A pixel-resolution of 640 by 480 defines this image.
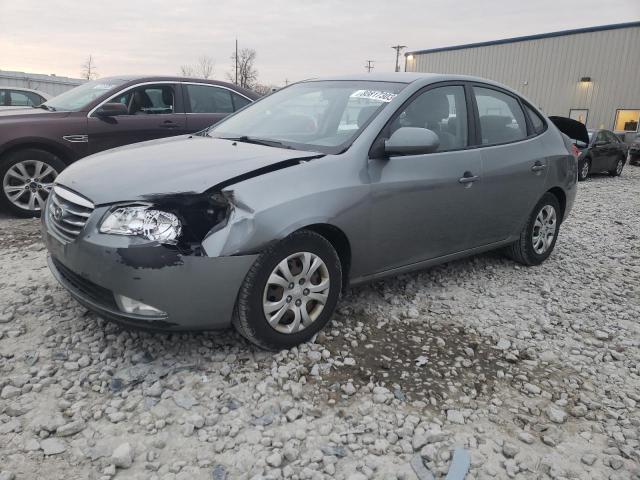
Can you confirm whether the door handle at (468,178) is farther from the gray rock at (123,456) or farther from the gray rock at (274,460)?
the gray rock at (123,456)

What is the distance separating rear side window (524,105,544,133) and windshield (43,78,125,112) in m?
4.61

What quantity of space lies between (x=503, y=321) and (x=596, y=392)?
0.90 m

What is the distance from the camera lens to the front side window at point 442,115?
3.61 meters

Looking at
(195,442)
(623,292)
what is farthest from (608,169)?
(195,442)

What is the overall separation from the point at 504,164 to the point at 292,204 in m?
2.11

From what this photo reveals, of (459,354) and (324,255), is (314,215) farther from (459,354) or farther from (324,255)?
(459,354)

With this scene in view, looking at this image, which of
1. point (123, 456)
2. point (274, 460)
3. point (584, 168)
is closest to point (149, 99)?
point (123, 456)

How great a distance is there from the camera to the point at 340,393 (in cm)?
273

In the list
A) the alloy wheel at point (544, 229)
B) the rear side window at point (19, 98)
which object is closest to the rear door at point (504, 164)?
the alloy wheel at point (544, 229)

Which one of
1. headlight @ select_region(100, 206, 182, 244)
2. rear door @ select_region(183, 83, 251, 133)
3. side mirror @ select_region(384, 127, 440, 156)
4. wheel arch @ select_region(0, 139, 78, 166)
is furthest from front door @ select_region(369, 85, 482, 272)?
wheel arch @ select_region(0, 139, 78, 166)

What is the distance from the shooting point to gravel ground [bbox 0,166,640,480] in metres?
2.25

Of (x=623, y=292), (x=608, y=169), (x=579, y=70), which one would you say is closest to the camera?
(x=623, y=292)

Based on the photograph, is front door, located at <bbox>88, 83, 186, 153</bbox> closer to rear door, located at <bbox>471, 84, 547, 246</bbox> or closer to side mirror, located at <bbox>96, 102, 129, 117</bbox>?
side mirror, located at <bbox>96, 102, 129, 117</bbox>

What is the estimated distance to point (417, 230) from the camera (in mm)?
3590
